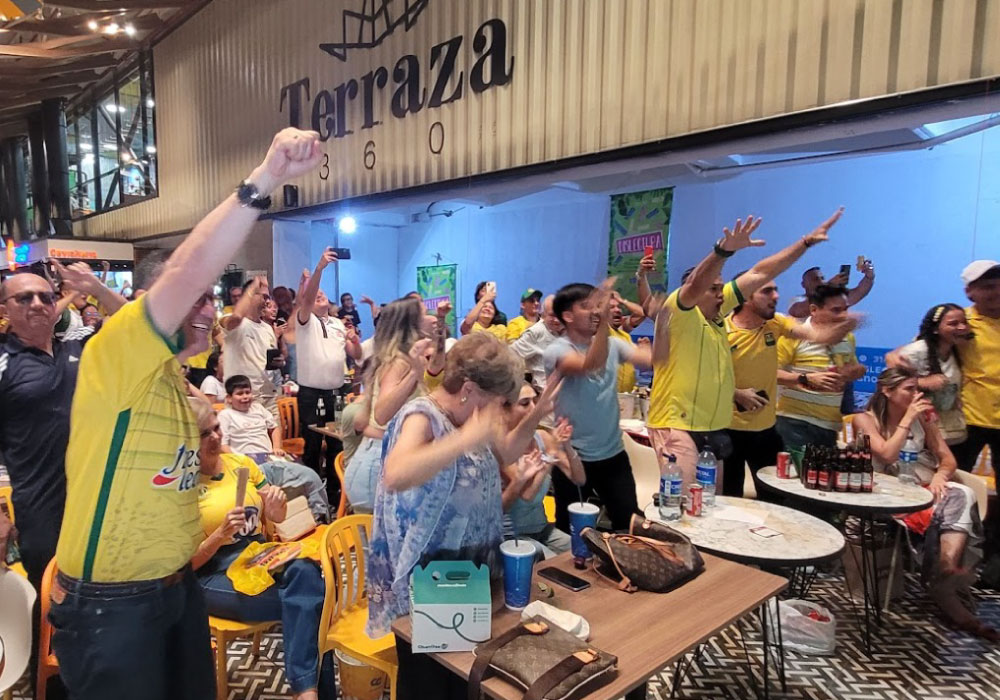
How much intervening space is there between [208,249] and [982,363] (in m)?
4.07

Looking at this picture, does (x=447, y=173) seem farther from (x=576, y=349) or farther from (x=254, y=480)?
(x=254, y=480)

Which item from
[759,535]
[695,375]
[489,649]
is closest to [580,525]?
[489,649]

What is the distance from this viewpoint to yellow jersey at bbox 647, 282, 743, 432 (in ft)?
10.1

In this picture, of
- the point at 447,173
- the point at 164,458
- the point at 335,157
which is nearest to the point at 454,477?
the point at 164,458

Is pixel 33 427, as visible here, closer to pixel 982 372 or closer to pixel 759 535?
pixel 759 535

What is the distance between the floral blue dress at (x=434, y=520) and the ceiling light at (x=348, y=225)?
6.40 meters

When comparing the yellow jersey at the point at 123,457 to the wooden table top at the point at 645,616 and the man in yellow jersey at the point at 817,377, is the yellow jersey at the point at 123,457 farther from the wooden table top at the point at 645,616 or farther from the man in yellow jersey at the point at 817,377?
the man in yellow jersey at the point at 817,377

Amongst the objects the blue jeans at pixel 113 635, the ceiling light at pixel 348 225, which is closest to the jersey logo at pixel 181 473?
the blue jeans at pixel 113 635

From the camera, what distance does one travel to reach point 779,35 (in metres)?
3.56

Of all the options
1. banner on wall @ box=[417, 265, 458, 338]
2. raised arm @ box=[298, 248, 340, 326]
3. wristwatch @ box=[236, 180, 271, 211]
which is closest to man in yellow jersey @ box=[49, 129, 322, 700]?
wristwatch @ box=[236, 180, 271, 211]

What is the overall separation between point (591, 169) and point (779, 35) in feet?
4.92

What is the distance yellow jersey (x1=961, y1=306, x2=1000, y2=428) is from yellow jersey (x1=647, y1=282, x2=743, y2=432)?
159 cm

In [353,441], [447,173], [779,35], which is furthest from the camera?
[447,173]

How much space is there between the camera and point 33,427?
2.29 meters
